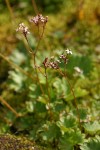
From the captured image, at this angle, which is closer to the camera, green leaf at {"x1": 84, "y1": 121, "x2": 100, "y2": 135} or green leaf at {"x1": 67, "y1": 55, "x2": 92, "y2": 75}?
green leaf at {"x1": 84, "y1": 121, "x2": 100, "y2": 135}

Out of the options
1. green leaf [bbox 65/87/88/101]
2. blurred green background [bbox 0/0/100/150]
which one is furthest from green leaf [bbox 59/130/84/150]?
green leaf [bbox 65/87/88/101]

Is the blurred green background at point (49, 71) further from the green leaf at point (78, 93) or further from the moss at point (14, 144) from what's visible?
the moss at point (14, 144)

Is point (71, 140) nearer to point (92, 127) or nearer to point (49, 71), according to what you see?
point (92, 127)

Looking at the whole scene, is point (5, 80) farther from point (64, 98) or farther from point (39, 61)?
point (64, 98)

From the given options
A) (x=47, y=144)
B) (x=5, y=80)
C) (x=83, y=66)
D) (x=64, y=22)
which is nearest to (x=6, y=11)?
(x=64, y=22)

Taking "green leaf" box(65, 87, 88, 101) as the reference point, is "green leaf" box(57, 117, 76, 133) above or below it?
below

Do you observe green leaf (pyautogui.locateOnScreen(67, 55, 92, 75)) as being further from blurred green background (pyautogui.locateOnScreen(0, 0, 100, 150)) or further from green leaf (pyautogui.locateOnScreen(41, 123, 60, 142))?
green leaf (pyautogui.locateOnScreen(41, 123, 60, 142))

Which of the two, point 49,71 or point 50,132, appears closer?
point 50,132

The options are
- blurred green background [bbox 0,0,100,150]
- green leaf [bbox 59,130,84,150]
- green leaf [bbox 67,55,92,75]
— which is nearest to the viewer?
green leaf [bbox 59,130,84,150]

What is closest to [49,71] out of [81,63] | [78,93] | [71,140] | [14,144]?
[81,63]
